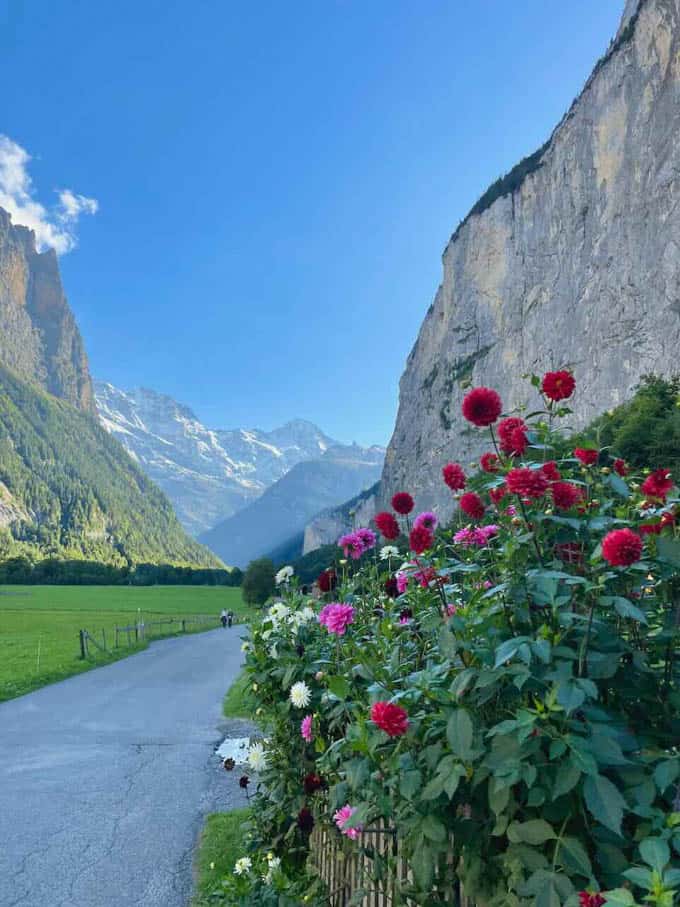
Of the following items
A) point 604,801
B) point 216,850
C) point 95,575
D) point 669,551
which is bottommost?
point 216,850

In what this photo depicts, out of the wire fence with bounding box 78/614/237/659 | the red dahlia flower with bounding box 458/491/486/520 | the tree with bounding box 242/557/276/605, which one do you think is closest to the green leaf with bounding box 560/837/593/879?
the red dahlia flower with bounding box 458/491/486/520

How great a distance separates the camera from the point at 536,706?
187cm

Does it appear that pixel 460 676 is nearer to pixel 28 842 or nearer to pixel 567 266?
pixel 28 842

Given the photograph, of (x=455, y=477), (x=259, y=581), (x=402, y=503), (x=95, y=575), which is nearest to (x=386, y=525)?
(x=402, y=503)

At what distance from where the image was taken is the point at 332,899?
3547 millimetres

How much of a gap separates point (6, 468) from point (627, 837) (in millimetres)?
226276

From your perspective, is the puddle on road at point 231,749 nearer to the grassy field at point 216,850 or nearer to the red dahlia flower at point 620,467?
the grassy field at point 216,850

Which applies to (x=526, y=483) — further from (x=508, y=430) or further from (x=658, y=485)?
(x=658, y=485)

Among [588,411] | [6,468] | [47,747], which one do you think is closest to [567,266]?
[588,411]

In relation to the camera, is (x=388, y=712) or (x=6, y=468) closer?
(x=388, y=712)

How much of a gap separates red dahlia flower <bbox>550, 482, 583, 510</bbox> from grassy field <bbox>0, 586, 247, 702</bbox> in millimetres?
15909

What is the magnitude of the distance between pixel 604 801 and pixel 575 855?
228mm

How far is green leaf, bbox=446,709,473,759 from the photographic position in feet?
6.01

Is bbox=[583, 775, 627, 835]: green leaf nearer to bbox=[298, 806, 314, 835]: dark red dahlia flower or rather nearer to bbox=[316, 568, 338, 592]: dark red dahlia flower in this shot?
bbox=[298, 806, 314, 835]: dark red dahlia flower
